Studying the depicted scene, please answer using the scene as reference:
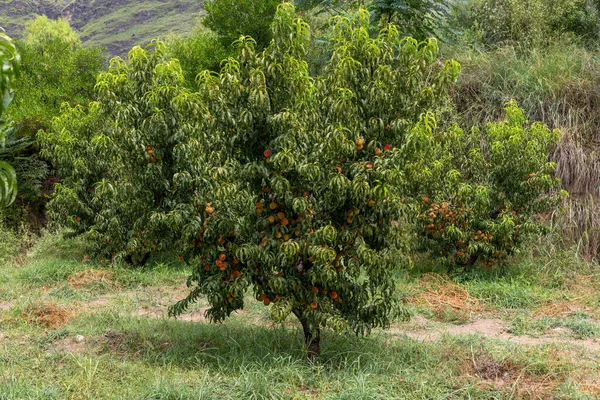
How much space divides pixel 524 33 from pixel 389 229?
10.3 m

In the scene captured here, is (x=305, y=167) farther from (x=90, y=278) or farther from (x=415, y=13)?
(x=415, y=13)

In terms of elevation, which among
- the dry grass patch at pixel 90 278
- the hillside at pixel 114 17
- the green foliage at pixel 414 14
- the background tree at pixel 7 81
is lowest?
the hillside at pixel 114 17

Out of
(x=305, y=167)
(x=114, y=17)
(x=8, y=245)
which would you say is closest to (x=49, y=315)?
(x=305, y=167)

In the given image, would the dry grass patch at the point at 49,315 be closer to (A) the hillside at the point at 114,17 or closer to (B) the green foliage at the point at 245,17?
(B) the green foliage at the point at 245,17

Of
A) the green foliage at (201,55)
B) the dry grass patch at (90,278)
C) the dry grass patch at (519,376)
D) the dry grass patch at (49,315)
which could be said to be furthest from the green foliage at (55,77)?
the dry grass patch at (519,376)

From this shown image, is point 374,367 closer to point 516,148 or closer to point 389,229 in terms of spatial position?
point 389,229

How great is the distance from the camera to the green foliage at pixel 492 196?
8.31m

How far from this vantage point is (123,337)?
5.94m

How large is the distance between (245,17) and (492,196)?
41.7ft

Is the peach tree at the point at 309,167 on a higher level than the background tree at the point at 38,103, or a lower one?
higher

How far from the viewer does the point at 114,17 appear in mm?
87875

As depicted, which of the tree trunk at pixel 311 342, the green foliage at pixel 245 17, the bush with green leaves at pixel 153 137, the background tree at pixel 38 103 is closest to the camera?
the tree trunk at pixel 311 342

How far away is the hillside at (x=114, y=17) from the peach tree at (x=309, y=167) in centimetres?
6273

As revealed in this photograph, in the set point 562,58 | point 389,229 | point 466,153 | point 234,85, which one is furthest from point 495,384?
point 562,58
